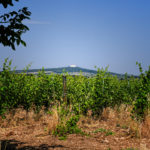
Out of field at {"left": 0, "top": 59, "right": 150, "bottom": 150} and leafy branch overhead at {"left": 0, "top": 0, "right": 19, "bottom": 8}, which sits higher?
leafy branch overhead at {"left": 0, "top": 0, "right": 19, "bottom": 8}

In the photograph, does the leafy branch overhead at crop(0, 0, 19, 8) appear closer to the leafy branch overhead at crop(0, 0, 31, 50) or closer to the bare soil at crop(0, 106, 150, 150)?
the leafy branch overhead at crop(0, 0, 31, 50)

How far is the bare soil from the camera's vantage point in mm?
4980

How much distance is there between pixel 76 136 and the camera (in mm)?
5816

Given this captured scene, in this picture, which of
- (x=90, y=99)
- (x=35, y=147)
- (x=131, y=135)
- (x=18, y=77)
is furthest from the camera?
(x=18, y=77)

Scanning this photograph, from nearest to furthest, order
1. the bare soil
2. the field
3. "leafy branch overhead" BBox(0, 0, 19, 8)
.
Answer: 1. "leafy branch overhead" BBox(0, 0, 19, 8)
2. the bare soil
3. the field

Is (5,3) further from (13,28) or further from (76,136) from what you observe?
(76,136)

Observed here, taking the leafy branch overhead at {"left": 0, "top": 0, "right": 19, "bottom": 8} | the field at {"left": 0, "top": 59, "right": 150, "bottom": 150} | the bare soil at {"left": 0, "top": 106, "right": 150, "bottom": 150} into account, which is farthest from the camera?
the field at {"left": 0, "top": 59, "right": 150, "bottom": 150}

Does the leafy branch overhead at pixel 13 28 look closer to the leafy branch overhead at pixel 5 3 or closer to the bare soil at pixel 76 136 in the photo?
the leafy branch overhead at pixel 5 3

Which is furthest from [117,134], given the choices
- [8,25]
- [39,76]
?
[39,76]

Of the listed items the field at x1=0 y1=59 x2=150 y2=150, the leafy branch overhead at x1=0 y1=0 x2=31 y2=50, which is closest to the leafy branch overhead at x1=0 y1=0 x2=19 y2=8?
the leafy branch overhead at x1=0 y1=0 x2=31 y2=50

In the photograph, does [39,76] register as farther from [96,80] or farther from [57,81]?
[96,80]

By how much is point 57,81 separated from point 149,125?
440 cm

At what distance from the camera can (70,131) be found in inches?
237

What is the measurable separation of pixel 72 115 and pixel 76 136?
0.97 m
